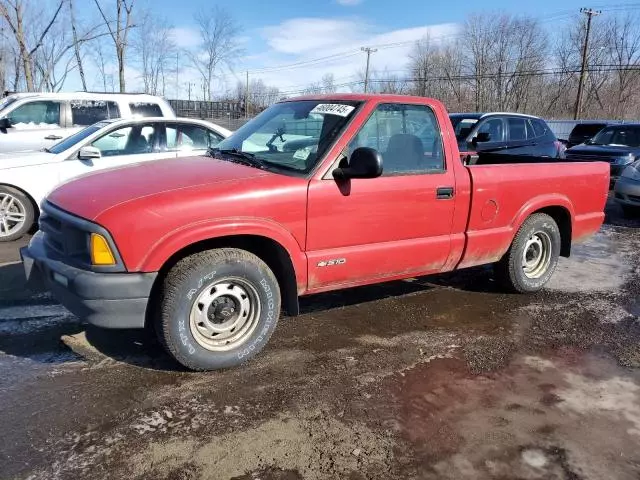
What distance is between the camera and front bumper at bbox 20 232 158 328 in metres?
3.18

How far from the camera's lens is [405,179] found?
4.18m

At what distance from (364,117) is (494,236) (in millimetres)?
1748

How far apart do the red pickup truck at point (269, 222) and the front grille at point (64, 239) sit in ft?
0.04

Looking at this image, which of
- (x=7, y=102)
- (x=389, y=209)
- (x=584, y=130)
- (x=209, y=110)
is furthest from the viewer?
(x=209, y=110)

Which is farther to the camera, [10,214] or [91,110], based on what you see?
[91,110]

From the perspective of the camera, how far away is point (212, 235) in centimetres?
336

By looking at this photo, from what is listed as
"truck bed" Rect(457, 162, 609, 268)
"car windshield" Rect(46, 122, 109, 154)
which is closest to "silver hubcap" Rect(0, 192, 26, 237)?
"car windshield" Rect(46, 122, 109, 154)

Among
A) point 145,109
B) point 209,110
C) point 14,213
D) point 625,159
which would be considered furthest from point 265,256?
point 209,110

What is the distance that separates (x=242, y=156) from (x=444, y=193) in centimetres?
167

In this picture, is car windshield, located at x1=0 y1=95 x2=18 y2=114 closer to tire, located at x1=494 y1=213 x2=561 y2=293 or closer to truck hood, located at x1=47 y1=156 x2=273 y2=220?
truck hood, located at x1=47 y1=156 x2=273 y2=220

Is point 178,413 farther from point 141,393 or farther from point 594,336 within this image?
point 594,336

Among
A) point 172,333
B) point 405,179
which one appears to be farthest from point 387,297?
point 172,333

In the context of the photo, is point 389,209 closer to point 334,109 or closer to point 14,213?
point 334,109

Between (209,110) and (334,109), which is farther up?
(209,110)
